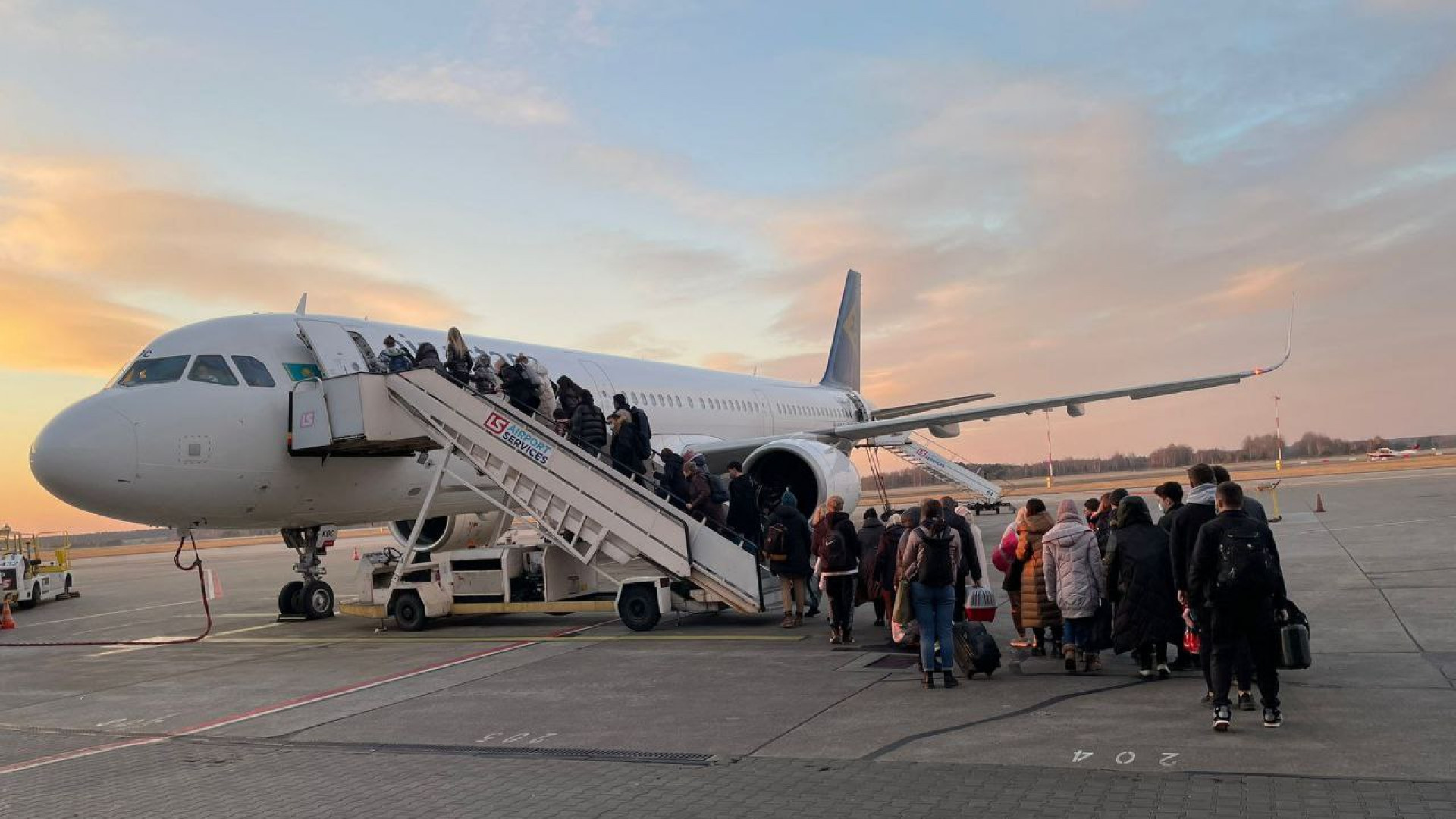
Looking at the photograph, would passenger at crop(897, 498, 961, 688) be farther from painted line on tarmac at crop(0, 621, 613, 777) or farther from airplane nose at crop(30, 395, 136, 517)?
airplane nose at crop(30, 395, 136, 517)

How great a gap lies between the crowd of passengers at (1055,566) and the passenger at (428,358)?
21cm

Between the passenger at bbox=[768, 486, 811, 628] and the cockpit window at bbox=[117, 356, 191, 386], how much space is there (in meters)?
6.74

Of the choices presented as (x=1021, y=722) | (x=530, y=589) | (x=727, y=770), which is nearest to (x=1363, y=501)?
(x=530, y=589)

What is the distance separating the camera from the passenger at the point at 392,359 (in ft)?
41.6

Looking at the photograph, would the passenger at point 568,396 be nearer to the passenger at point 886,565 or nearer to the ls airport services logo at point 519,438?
the ls airport services logo at point 519,438

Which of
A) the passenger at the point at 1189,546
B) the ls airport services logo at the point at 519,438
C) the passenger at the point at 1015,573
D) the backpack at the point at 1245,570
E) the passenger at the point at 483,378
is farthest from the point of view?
the passenger at the point at 483,378

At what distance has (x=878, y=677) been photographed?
8.01m

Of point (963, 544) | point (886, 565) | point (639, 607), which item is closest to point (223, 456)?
point (639, 607)

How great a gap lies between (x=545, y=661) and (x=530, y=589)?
3044 millimetres

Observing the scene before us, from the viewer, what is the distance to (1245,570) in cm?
589

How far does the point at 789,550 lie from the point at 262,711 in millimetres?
4967

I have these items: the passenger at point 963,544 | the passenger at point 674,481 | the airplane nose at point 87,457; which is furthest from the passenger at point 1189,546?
the airplane nose at point 87,457

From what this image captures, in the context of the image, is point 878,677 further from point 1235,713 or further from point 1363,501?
point 1363,501

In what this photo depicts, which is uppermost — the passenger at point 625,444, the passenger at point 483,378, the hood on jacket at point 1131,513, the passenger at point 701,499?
the passenger at point 483,378
